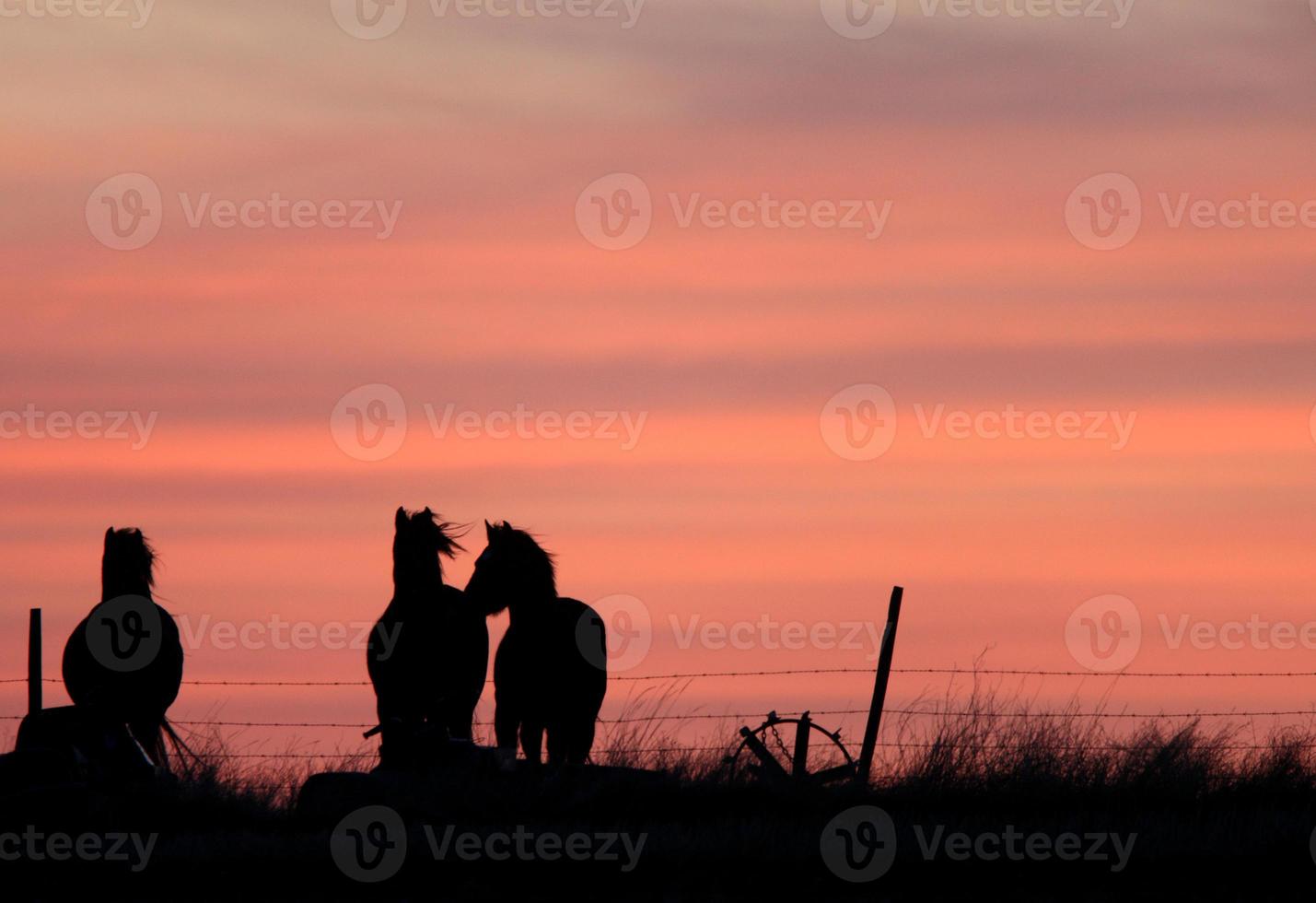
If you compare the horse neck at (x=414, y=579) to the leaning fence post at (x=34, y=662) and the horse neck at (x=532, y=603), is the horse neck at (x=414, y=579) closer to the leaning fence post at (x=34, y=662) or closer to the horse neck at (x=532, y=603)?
the horse neck at (x=532, y=603)

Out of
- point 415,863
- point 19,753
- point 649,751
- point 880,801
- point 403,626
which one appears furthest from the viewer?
point 403,626

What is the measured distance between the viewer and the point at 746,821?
11.4m

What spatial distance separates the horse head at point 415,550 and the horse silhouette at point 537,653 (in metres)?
0.37

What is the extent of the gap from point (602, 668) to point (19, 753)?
4.61 meters

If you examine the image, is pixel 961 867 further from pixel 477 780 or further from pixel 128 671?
pixel 128 671

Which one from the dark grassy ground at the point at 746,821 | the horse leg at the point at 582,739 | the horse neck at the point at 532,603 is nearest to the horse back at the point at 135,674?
the dark grassy ground at the point at 746,821

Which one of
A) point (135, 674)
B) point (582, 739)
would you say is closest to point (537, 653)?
point (582, 739)

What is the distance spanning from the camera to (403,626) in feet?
45.8

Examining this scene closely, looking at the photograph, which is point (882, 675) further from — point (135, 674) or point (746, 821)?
point (135, 674)

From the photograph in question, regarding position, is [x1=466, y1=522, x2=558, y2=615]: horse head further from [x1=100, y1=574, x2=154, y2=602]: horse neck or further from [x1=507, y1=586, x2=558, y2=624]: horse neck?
[x1=100, y1=574, x2=154, y2=602]: horse neck

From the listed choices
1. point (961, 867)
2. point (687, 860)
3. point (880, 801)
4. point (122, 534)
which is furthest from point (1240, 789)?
point (122, 534)

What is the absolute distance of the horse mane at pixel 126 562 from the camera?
1352 centimetres

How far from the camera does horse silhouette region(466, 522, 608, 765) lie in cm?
1388

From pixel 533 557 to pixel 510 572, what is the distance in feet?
0.73
